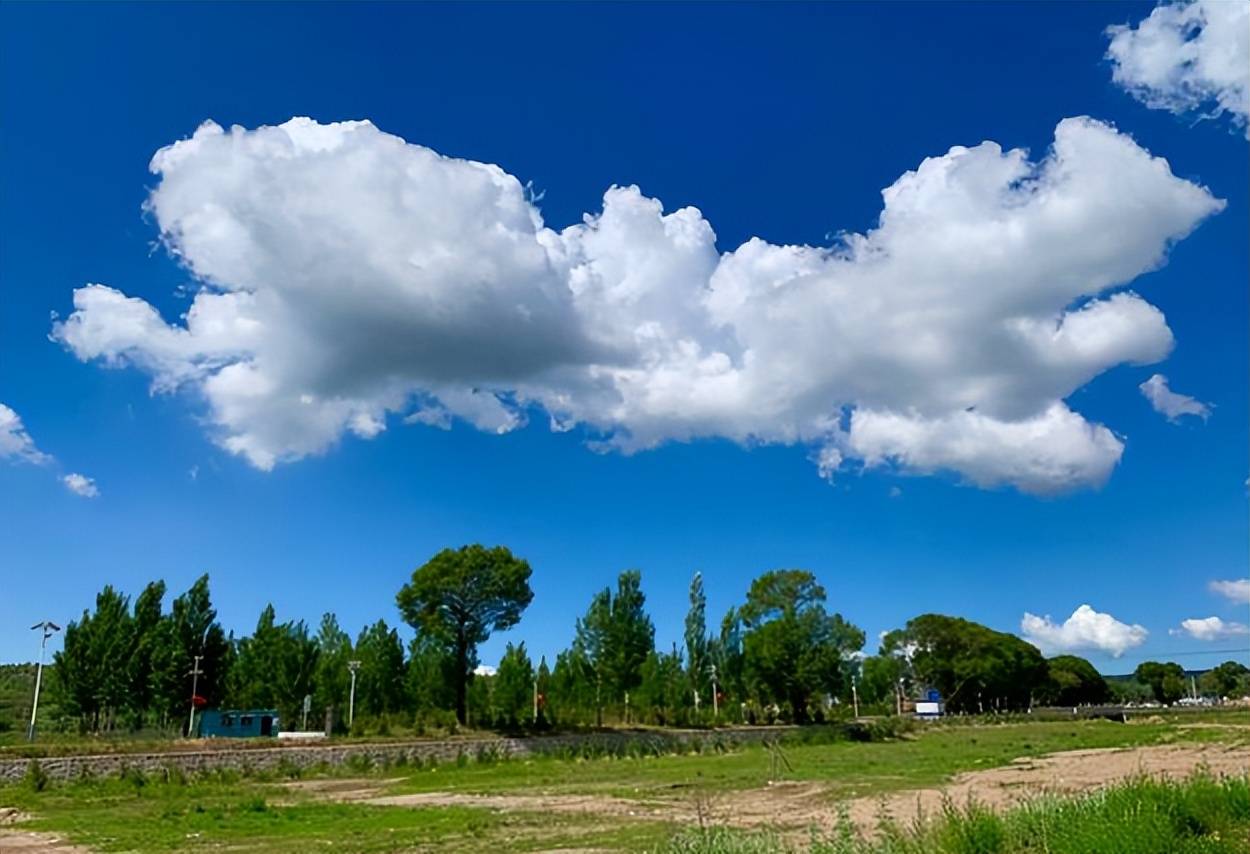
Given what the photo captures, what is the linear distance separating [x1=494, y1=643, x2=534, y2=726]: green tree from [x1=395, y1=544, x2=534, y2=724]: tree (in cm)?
1601

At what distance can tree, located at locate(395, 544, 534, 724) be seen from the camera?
59.4 m

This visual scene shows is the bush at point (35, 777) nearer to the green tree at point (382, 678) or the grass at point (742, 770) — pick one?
the grass at point (742, 770)

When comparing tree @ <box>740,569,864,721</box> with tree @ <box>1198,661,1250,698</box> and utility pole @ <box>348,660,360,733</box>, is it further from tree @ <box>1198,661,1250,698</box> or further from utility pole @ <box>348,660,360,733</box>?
tree @ <box>1198,661,1250,698</box>

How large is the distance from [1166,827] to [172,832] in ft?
70.2

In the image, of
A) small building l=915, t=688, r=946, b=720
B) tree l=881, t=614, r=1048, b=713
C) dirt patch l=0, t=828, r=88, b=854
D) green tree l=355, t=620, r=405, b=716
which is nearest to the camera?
dirt patch l=0, t=828, r=88, b=854

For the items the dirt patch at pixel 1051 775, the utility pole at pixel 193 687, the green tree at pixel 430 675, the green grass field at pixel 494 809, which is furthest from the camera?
the green tree at pixel 430 675

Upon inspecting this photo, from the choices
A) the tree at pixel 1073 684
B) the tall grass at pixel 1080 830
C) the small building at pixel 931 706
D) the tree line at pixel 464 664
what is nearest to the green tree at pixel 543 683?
the tree line at pixel 464 664

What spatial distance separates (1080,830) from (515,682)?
7119 cm

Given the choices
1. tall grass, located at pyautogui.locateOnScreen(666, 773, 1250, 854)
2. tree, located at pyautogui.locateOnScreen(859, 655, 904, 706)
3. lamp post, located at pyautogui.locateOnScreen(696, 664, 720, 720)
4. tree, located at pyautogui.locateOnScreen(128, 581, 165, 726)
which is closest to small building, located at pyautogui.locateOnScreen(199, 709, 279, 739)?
tree, located at pyautogui.locateOnScreen(128, 581, 165, 726)

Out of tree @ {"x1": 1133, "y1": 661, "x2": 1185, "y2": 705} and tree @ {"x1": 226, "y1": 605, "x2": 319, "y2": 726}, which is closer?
tree @ {"x1": 226, "y1": 605, "x2": 319, "y2": 726}

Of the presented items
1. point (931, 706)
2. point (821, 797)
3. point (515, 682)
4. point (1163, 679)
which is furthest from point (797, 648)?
point (1163, 679)

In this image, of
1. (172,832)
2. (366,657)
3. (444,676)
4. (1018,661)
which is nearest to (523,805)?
(172,832)

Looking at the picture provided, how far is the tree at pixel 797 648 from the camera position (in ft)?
240

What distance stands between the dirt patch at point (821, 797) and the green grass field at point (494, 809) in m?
0.47
